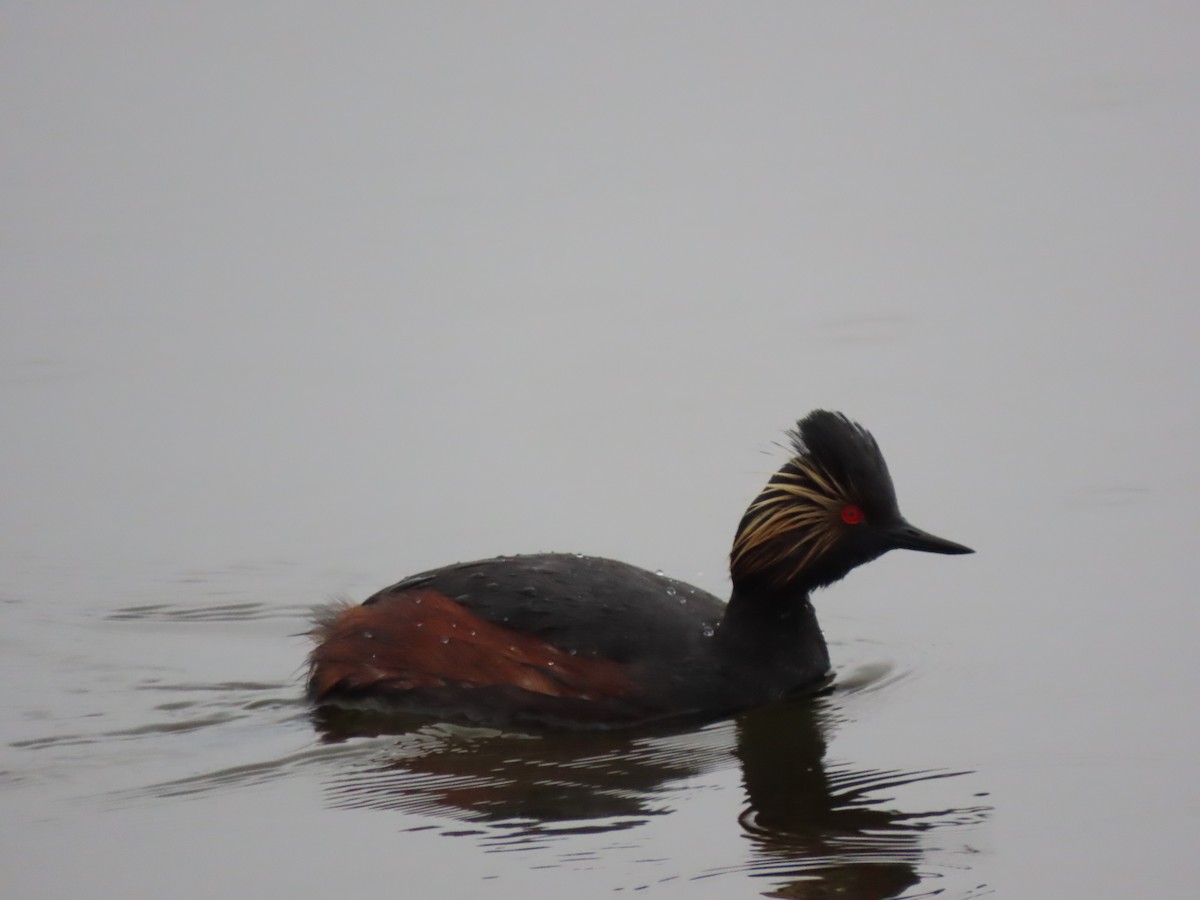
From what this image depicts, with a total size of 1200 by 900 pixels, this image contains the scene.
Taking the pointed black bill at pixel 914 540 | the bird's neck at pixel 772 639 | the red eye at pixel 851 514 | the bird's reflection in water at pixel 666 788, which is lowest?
the bird's reflection in water at pixel 666 788

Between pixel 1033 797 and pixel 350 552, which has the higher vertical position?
pixel 350 552

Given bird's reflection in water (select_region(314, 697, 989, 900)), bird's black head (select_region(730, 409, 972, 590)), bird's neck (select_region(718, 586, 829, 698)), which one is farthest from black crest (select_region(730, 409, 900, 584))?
bird's reflection in water (select_region(314, 697, 989, 900))

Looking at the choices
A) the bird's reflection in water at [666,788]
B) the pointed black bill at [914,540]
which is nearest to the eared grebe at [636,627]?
the pointed black bill at [914,540]

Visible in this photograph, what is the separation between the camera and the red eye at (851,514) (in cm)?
945

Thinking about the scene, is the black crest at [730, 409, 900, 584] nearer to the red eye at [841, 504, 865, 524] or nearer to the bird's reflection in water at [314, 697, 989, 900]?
the red eye at [841, 504, 865, 524]

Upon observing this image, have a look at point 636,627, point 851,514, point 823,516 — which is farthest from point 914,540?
point 636,627

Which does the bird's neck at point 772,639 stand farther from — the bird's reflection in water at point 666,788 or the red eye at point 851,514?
the red eye at point 851,514

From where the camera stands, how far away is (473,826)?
7957 millimetres

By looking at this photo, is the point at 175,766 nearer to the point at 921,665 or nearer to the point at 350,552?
the point at 350,552

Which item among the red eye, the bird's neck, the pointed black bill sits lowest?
the bird's neck

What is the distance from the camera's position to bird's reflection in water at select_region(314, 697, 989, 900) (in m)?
7.44

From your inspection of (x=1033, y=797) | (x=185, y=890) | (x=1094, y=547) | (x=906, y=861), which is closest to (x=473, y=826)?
(x=185, y=890)

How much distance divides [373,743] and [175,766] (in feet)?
2.87

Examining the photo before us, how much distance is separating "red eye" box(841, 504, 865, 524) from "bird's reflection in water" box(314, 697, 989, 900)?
0.84 m
